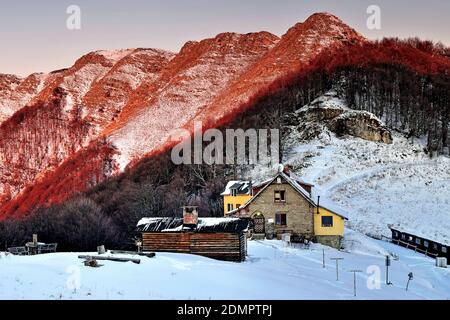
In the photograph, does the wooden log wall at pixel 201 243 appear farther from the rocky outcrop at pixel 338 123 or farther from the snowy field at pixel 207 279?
the rocky outcrop at pixel 338 123

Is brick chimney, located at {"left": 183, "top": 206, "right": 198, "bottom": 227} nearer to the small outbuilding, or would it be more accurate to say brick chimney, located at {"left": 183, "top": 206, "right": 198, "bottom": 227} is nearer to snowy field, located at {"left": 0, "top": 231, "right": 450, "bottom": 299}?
the small outbuilding

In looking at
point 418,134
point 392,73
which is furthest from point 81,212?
point 392,73

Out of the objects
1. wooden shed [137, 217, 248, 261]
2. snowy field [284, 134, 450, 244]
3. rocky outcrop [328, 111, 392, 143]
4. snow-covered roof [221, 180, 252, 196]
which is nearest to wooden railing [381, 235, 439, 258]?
snowy field [284, 134, 450, 244]

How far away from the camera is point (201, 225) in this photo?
3669 cm

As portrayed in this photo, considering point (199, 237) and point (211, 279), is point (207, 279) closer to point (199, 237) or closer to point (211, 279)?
point (211, 279)

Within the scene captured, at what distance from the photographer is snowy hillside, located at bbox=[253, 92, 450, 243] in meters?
61.5

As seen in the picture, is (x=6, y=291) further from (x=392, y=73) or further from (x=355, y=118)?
(x=392, y=73)

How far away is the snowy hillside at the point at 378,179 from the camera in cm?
6150

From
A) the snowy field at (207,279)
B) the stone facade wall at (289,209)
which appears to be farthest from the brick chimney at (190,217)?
the stone facade wall at (289,209)

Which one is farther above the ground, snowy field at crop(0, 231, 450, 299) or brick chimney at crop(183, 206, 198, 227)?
brick chimney at crop(183, 206, 198, 227)

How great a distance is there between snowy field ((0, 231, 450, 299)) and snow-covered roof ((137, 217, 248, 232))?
2.57 meters

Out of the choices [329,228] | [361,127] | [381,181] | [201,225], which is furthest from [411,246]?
[361,127]

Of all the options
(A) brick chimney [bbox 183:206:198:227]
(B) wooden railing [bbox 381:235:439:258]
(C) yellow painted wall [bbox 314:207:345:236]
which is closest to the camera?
(A) brick chimney [bbox 183:206:198:227]

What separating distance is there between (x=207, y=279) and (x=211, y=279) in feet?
0.69
